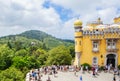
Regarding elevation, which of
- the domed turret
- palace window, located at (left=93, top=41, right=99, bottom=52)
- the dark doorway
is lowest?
the dark doorway

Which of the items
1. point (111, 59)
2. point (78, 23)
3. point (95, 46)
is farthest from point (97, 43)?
point (78, 23)

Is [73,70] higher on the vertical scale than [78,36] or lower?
lower

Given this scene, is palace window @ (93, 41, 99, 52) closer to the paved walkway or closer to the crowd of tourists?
the crowd of tourists

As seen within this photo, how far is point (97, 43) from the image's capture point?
1981 inches

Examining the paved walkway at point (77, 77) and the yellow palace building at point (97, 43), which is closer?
the paved walkway at point (77, 77)

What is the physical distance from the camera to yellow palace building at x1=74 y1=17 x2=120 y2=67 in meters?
49.5

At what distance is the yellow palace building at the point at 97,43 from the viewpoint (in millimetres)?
49500

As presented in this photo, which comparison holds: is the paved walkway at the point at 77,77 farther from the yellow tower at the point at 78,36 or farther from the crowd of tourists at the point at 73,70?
the yellow tower at the point at 78,36

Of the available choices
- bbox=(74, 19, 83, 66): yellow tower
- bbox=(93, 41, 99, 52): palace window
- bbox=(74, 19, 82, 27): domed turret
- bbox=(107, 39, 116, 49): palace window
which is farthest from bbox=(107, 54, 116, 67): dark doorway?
bbox=(74, 19, 82, 27): domed turret

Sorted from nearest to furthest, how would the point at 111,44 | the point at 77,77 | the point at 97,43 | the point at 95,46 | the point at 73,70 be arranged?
the point at 77,77 → the point at 73,70 → the point at 111,44 → the point at 97,43 → the point at 95,46

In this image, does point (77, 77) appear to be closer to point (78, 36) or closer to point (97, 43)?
point (97, 43)

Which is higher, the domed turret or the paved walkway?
the domed turret

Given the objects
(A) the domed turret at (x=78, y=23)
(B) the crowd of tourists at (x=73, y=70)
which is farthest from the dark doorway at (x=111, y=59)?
(A) the domed turret at (x=78, y=23)

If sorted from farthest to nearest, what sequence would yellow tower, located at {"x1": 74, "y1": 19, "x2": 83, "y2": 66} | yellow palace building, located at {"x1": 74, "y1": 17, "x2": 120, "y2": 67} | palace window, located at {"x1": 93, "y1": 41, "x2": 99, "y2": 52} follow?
yellow tower, located at {"x1": 74, "y1": 19, "x2": 83, "y2": 66} < palace window, located at {"x1": 93, "y1": 41, "x2": 99, "y2": 52} < yellow palace building, located at {"x1": 74, "y1": 17, "x2": 120, "y2": 67}
